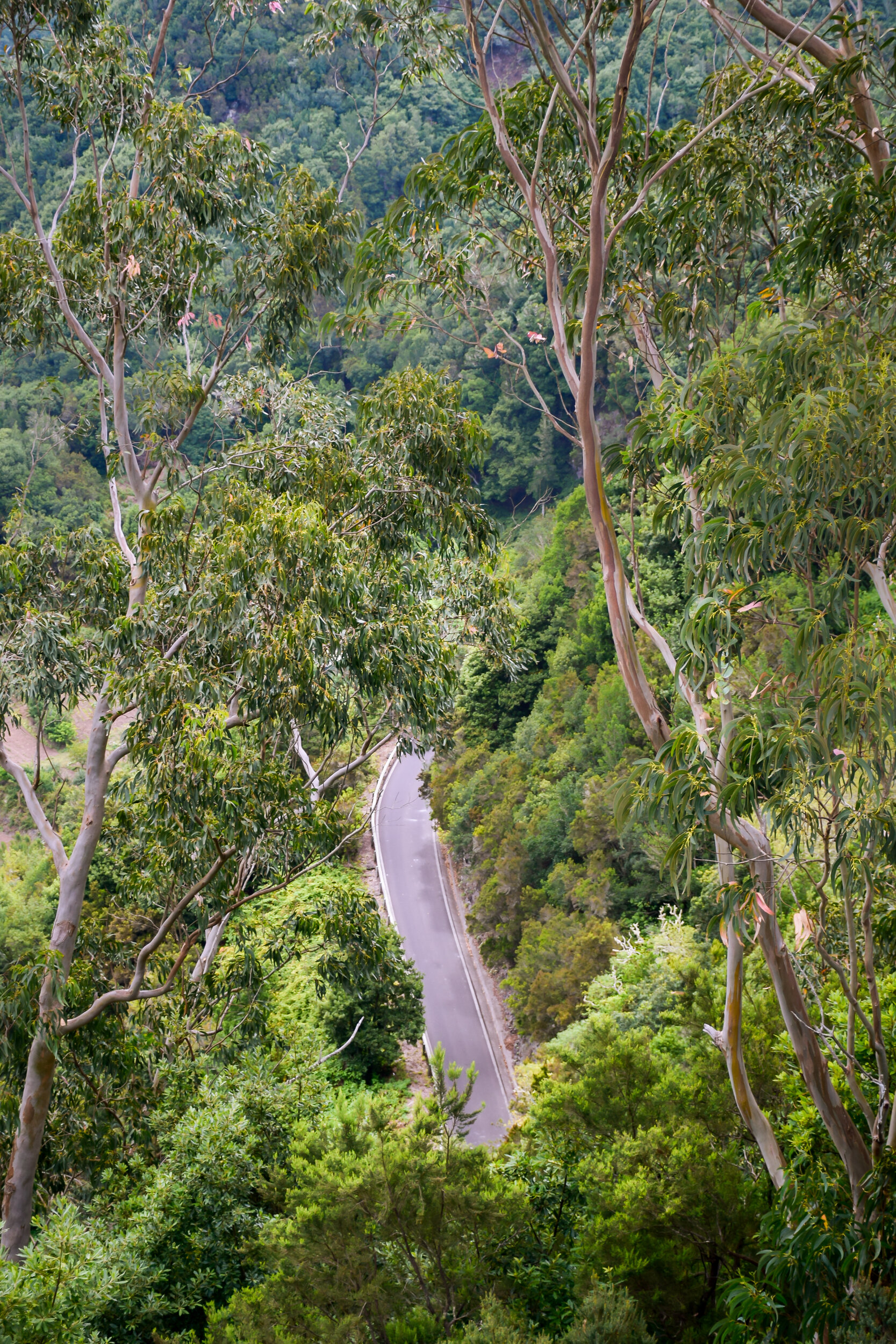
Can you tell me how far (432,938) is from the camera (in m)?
19.4

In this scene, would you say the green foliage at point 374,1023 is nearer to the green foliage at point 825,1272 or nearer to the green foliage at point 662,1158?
the green foliage at point 662,1158

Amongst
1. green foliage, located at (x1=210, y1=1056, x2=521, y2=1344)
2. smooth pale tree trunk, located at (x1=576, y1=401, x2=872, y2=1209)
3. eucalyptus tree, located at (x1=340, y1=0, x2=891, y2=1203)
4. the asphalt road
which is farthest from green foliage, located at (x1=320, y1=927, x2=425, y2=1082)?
smooth pale tree trunk, located at (x1=576, y1=401, x2=872, y2=1209)

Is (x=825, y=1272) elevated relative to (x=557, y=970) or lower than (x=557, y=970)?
lower

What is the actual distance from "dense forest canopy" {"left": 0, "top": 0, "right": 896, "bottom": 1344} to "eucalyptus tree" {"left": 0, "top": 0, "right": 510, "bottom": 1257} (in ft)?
0.13

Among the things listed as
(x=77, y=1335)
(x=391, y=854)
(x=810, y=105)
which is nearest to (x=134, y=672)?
(x=77, y=1335)

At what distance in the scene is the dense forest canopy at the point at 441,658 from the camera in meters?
3.98

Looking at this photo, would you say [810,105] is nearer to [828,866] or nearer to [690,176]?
[690,176]

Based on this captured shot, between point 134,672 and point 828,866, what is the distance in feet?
13.9

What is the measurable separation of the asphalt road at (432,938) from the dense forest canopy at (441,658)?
20.0 feet

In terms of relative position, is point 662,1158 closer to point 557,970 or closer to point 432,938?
point 557,970

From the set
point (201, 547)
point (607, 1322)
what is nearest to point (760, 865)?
point (607, 1322)

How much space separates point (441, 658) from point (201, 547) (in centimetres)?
185

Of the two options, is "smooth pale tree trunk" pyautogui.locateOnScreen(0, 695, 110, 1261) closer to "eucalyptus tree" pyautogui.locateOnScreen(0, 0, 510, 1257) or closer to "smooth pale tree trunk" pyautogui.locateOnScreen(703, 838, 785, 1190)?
"eucalyptus tree" pyautogui.locateOnScreen(0, 0, 510, 1257)

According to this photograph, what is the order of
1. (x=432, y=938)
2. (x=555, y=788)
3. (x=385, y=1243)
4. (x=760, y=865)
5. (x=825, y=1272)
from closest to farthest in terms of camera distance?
(x=825, y=1272), (x=760, y=865), (x=385, y=1243), (x=555, y=788), (x=432, y=938)
